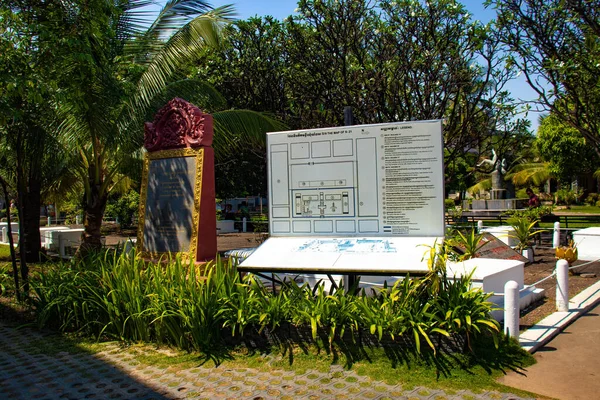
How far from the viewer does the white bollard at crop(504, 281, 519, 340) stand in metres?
5.55

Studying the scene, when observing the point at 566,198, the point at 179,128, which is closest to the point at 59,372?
the point at 179,128

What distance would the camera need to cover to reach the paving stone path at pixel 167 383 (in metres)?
4.62

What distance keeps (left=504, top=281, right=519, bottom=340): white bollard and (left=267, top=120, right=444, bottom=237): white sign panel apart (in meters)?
0.92

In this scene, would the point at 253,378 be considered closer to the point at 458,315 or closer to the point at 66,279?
the point at 458,315

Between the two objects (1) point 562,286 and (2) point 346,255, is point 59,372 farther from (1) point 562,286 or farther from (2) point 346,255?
(1) point 562,286

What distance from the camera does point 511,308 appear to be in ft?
18.4

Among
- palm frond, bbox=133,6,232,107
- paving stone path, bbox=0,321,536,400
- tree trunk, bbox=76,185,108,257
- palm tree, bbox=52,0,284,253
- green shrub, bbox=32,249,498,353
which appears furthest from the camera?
tree trunk, bbox=76,185,108,257

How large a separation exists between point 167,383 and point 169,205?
11.6 feet

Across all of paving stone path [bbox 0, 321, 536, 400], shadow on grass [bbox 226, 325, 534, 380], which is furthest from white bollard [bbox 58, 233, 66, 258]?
shadow on grass [bbox 226, 325, 534, 380]

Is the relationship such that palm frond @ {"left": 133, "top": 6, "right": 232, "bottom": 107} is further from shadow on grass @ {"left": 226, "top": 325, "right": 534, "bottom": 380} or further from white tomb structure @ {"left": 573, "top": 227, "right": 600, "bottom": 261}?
white tomb structure @ {"left": 573, "top": 227, "right": 600, "bottom": 261}

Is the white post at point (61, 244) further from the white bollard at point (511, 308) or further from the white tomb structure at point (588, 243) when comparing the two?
the white tomb structure at point (588, 243)

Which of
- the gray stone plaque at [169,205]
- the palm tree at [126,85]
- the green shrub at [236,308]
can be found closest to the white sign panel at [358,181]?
the green shrub at [236,308]

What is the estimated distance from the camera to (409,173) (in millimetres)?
5980

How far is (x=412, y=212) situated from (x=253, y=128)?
5.15 m
